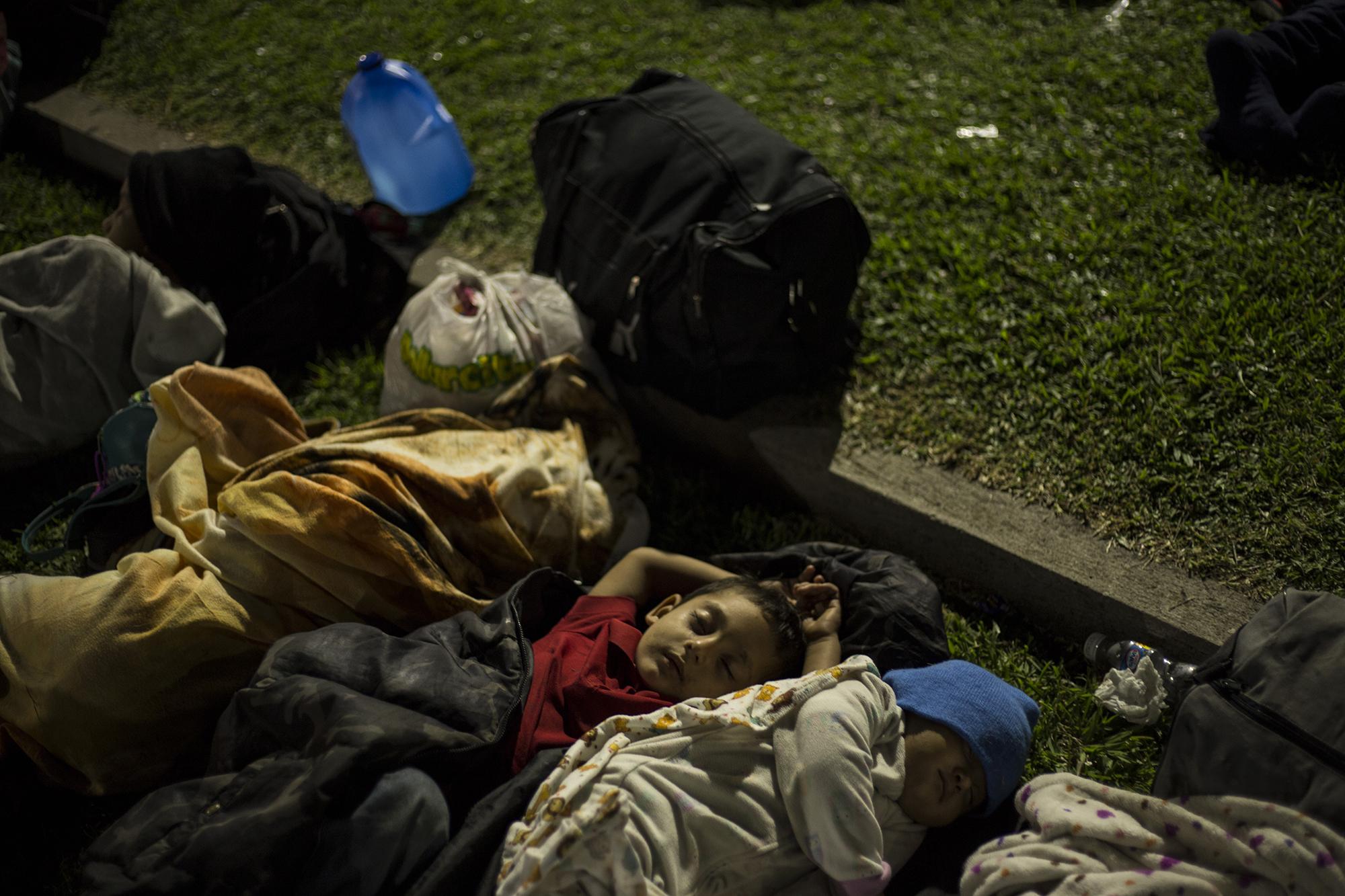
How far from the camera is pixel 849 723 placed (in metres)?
2.02

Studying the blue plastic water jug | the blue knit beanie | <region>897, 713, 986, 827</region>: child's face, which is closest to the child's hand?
the blue knit beanie

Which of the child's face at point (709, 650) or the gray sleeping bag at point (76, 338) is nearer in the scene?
the child's face at point (709, 650)

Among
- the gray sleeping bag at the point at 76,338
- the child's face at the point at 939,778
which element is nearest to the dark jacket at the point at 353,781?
the child's face at the point at 939,778

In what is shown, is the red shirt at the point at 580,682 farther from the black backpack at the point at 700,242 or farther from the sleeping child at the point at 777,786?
the black backpack at the point at 700,242

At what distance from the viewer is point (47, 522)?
9.80 feet

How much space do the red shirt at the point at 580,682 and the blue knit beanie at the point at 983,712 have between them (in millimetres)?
614

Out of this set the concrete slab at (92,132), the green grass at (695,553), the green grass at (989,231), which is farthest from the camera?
the concrete slab at (92,132)

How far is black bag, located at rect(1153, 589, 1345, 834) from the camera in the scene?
184cm

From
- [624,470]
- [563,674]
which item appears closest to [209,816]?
[563,674]

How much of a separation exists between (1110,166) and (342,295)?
3.01m

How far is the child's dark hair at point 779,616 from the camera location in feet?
7.91

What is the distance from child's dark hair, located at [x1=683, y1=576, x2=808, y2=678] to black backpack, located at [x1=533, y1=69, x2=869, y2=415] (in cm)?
74

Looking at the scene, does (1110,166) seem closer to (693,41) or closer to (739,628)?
(693,41)

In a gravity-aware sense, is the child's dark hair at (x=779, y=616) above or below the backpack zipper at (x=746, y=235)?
below
